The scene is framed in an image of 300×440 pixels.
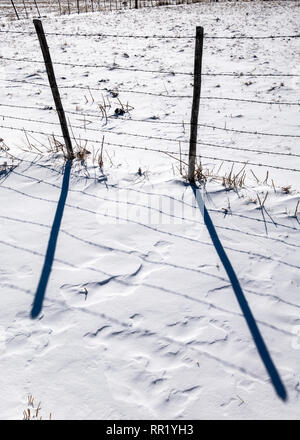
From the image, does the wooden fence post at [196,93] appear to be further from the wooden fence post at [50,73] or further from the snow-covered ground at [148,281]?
the wooden fence post at [50,73]

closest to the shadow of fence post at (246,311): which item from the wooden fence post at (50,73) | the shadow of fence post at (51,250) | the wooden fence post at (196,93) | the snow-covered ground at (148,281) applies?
the snow-covered ground at (148,281)

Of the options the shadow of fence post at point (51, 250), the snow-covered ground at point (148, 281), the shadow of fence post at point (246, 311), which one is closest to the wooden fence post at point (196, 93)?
the snow-covered ground at point (148, 281)

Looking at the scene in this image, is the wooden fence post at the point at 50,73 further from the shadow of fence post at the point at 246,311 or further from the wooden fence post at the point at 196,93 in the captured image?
the shadow of fence post at the point at 246,311

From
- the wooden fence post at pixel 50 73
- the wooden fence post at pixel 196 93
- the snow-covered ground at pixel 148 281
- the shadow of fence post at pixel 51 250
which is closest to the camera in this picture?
the snow-covered ground at pixel 148 281

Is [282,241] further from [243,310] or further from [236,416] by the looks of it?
[236,416]

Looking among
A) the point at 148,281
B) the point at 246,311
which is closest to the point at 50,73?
the point at 148,281

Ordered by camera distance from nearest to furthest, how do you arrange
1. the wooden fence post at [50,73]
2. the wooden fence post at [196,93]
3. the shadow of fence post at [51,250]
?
the shadow of fence post at [51,250] < the wooden fence post at [196,93] < the wooden fence post at [50,73]

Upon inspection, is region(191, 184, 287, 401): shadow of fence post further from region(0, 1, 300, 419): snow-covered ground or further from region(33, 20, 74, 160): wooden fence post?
region(33, 20, 74, 160): wooden fence post

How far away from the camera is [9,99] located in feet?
22.4

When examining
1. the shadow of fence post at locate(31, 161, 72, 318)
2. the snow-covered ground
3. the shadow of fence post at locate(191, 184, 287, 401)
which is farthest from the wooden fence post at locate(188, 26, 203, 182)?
the shadow of fence post at locate(31, 161, 72, 318)

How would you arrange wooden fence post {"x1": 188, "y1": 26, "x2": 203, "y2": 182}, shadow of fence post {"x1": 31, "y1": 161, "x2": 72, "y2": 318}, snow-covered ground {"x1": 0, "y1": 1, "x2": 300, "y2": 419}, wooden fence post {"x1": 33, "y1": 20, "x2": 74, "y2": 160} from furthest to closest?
wooden fence post {"x1": 33, "y1": 20, "x2": 74, "y2": 160}
wooden fence post {"x1": 188, "y1": 26, "x2": 203, "y2": 182}
shadow of fence post {"x1": 31, "y1": 161, "x2": 72, "y2": 318}
snow-covered ground {"x1": 0, "y1": 1, "x2": 300, "y2": 419}

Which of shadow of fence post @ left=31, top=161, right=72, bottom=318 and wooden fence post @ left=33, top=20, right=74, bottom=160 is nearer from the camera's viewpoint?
shadow of fence post @ left=31, top=161, right=72, bottom=318

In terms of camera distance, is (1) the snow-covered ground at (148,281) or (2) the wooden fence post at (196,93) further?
(2) the wooden fence post at (196,93)

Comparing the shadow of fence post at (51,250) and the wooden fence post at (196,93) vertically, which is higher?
the wooden fence post at (196,93)
